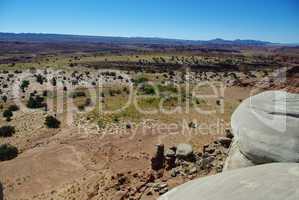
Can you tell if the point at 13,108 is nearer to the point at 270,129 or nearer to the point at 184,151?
the point at 184,151

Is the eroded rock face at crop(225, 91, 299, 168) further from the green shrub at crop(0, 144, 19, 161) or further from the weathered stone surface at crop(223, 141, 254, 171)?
the green shrub at crop(0, 144, 19, 161)

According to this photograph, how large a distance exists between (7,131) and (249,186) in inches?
850

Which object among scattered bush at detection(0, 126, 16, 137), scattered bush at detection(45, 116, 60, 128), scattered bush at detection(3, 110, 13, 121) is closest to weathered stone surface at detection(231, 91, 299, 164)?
scattered bush at detection(45, 116, 60, 128)

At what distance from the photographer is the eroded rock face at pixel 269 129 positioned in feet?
20.5

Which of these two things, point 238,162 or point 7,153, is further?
point 7,153

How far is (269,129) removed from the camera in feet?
21.9

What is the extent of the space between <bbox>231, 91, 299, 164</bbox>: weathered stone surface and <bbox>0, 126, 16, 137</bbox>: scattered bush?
19061mm

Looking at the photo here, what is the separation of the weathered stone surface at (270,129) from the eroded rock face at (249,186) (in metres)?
1.14

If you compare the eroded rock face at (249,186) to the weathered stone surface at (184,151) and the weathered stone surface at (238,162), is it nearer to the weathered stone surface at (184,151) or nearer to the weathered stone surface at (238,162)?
the weathered stone surface at (238,162)

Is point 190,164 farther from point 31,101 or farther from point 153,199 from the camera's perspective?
point 31,101

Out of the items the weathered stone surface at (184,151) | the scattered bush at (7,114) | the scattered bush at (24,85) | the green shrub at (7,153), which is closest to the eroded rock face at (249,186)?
the weathered stone surface at (184,151)

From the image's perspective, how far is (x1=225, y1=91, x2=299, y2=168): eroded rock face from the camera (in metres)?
6.26

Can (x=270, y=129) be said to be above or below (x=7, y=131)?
above

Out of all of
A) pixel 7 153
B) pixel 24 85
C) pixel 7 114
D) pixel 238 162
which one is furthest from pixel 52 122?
pixel 24 85
